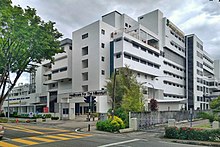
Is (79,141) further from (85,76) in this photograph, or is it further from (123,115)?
(85,76)

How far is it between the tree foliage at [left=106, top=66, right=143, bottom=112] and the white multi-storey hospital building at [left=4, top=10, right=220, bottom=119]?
4007 mm

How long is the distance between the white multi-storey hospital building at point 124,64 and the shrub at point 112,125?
51.0 ft

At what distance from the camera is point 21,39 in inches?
793

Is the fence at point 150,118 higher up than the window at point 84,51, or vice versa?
the window at point 84,51

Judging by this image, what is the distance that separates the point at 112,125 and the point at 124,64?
936 inches

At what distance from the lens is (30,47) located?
2103cm

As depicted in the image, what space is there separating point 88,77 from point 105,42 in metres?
8.08

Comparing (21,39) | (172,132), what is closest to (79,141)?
(172,132)

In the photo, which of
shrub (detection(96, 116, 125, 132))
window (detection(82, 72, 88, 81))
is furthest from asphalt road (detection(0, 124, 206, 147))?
window (detection(82, 72, 88, 81))

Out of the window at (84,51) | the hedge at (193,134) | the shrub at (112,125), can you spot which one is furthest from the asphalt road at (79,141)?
the window at (84,51)

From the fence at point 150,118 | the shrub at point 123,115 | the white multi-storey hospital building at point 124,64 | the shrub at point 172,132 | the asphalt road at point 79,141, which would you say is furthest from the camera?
the white multi-storey hospital building at point 124,64

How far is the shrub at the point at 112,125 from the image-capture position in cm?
2408

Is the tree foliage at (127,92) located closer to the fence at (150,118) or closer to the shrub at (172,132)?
the fence at (150,118)

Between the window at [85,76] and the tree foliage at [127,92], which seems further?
the window at [85,76]
